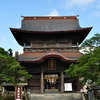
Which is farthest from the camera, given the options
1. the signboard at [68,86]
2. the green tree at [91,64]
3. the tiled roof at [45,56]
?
the signboard at [68,86]

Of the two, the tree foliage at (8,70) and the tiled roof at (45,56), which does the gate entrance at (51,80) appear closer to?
the tiled roof at (45,56)

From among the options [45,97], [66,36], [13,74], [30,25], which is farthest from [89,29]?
[13,74]

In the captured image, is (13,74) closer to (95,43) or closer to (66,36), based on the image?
(95,43)

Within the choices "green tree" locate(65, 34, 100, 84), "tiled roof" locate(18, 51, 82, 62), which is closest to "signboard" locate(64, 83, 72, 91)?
"tiled roof" locate(18, 51, 82, 62)

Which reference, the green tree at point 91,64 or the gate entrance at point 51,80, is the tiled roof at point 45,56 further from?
the green tree at point 91,64

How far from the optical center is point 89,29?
2172 centimetres

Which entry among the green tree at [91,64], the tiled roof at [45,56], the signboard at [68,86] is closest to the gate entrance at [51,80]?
the signboard at [68,86]

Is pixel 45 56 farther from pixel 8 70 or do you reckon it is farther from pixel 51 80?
pixel 8 70

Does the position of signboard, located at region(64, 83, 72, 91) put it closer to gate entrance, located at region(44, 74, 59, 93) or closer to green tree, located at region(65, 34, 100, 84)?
gate entrance, located at region(44, 74, 59, 93)

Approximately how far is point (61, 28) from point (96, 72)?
14197 mm

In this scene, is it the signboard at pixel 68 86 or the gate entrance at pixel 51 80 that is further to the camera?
the gate entrance at pixel 51 80

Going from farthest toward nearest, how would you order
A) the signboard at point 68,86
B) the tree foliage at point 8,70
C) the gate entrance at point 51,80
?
the gate entrance at point 51,80, the signboard at point 68,86, the tree foliage at point 8,70

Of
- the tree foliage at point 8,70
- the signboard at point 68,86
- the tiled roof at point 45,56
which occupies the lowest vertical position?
the signboard at point 68,86

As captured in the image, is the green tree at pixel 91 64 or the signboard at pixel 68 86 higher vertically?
the green tree at pixel 91 64
